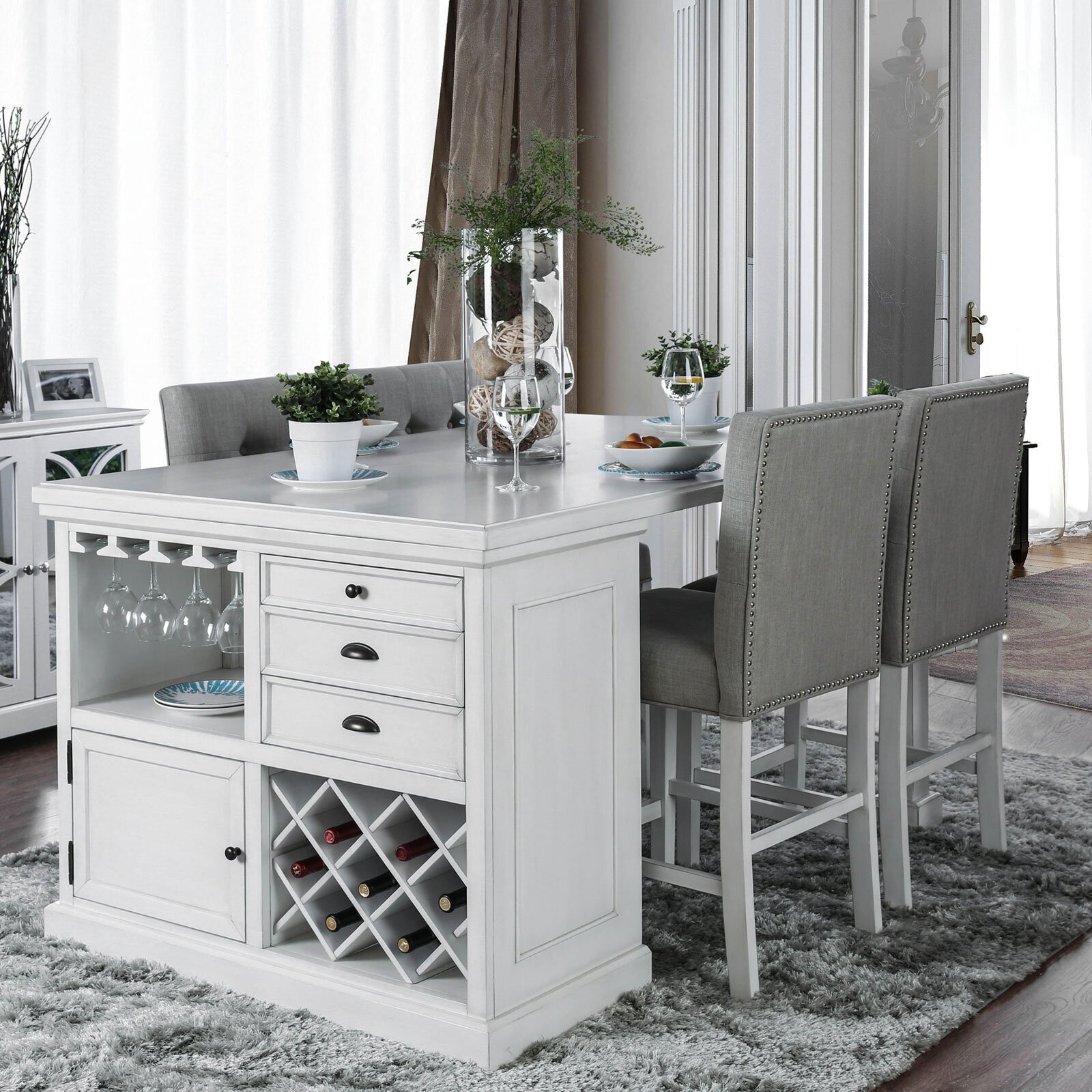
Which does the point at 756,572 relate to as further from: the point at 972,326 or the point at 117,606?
the point at 972,326

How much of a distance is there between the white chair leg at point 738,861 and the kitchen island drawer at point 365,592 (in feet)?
1.71

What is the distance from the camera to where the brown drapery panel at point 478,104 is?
16.3 ft

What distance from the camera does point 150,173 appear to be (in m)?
4.06

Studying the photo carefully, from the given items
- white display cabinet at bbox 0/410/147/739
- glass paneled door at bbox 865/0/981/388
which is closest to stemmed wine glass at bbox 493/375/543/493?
white display cabinet at bbox 0/410/147/739

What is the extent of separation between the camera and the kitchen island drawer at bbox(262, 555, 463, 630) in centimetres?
188

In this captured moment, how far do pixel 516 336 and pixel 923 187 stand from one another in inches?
116

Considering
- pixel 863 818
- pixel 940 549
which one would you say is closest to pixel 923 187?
pixel 940 549

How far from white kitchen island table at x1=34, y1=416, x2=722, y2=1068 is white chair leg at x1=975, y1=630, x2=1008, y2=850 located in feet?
2.76

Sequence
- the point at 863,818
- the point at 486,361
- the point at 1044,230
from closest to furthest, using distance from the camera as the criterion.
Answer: the point at 863,818 < the point at 486,361 < the point at 1044,230

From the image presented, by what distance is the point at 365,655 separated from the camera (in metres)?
1.96

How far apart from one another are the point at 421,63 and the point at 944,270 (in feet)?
6.50

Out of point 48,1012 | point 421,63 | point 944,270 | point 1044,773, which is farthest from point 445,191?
point 48,1012

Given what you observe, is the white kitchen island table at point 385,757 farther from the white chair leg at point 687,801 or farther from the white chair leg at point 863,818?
the white chair leg at point 687,801

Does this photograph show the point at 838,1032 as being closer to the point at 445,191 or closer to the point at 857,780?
the point at 857,780
